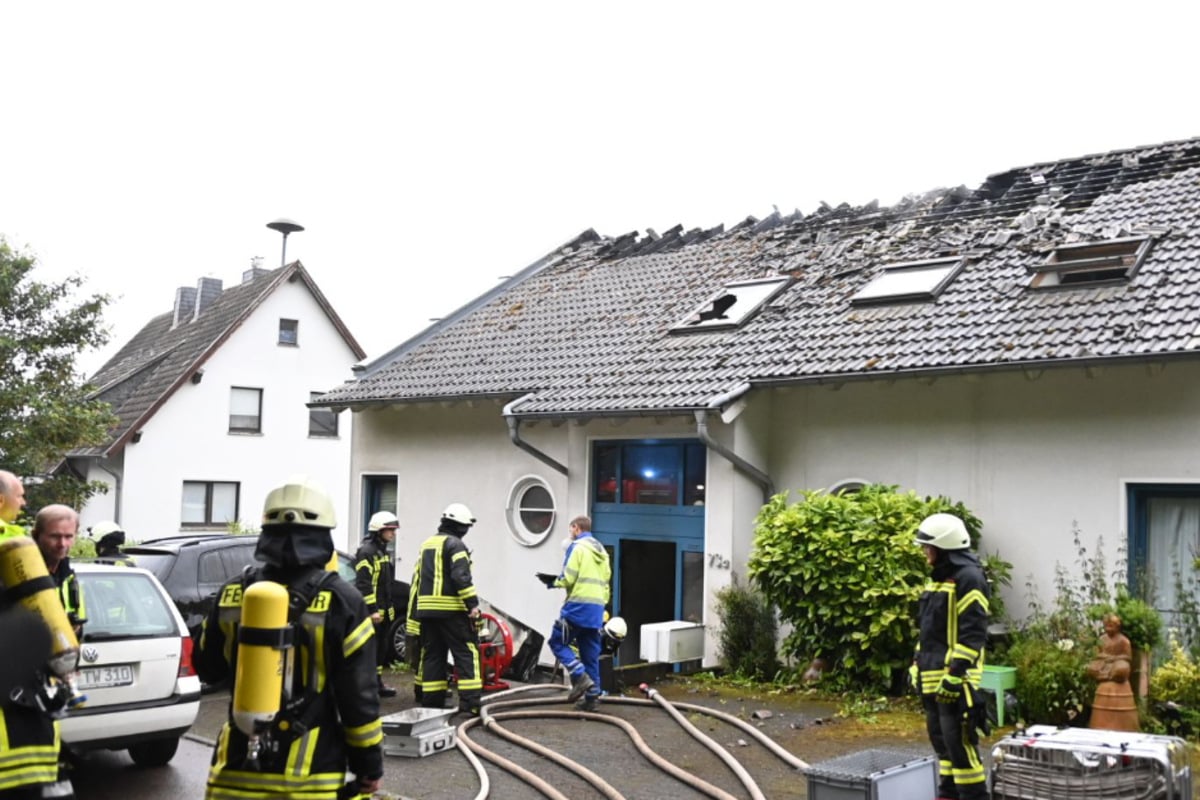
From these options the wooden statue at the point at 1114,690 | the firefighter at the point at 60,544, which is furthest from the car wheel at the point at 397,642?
the wooden statue at the point at 1114,690

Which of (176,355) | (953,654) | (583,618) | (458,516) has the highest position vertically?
(176,355)

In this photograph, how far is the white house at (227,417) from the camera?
28.3 meters

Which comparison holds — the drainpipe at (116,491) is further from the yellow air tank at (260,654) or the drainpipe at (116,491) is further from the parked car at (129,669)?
the yellow air tank at (260,654)

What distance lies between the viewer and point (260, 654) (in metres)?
4.07

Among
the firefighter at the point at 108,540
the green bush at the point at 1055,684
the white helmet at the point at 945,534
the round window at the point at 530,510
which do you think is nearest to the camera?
the white helmet at the point at 945,534

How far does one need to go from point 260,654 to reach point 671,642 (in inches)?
340

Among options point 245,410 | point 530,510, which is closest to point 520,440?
point 530,510

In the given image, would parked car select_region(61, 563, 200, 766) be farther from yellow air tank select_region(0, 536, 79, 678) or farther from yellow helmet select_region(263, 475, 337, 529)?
yellow helmet select_region(263, 475, 337, 529)

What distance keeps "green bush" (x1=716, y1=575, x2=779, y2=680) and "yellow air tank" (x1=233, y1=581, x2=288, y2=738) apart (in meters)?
8.69

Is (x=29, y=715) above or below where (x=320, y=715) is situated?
below

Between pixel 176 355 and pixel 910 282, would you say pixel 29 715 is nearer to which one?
pixel 910 282

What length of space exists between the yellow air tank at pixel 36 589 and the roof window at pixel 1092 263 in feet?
33.1

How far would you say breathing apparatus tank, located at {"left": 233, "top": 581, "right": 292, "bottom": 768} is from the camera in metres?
4.07

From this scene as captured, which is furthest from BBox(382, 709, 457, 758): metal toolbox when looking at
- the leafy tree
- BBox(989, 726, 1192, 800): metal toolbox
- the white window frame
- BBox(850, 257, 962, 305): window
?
the leafy tree
